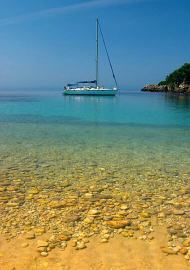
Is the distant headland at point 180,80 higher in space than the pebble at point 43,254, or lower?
higher

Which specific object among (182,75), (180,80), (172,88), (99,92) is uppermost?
(182,75)

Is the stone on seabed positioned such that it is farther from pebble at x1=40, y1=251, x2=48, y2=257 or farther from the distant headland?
the distant headland

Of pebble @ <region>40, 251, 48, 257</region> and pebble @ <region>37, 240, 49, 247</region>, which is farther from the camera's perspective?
pebble @ <region>37, 240, 49, 247</region>

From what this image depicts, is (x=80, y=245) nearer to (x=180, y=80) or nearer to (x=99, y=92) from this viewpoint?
(x=99, y=92)

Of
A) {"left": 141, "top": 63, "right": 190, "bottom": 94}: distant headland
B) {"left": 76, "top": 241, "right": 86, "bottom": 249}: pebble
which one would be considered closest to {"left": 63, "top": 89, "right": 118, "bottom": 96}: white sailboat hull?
{"left": 141, "top": 63, "right": 190, "bottom": 94}: distant headland

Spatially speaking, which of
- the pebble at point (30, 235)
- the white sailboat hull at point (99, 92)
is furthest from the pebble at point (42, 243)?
the white sailboat hull at point (99, 92)

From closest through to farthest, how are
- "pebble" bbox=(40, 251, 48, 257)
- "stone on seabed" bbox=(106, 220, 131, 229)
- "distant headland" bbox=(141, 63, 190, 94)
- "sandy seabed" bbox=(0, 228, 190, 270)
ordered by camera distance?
1. "sandy seabed" bbox=(0, 228, 190, 270)
2. "pebble" bbox=(40, 251, 48, 257)
3. "stone on seabed" bbox=(106, 220, 131, 229)
4. "distant headland" bbox=(141, 63, 190, 94)

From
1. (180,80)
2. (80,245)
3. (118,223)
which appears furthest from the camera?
(180,80)

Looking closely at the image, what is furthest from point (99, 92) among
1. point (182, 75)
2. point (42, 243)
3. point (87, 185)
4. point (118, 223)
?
point (42, 243)

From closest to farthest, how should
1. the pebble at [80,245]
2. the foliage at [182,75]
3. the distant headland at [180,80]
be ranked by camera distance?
the pebble at [80,245] < the distant headland at [180,80] < the foliage at [182,75]

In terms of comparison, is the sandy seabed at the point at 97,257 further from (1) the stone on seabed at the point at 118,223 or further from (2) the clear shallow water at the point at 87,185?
(1) the stone on seabed at the point at 118,223

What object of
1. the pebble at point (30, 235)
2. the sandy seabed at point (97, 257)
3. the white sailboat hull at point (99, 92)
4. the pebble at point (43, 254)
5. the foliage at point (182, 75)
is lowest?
the sandy seabed at point (97, 257)

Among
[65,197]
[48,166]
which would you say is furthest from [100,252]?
[48,166]

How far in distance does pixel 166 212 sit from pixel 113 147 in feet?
29.6
